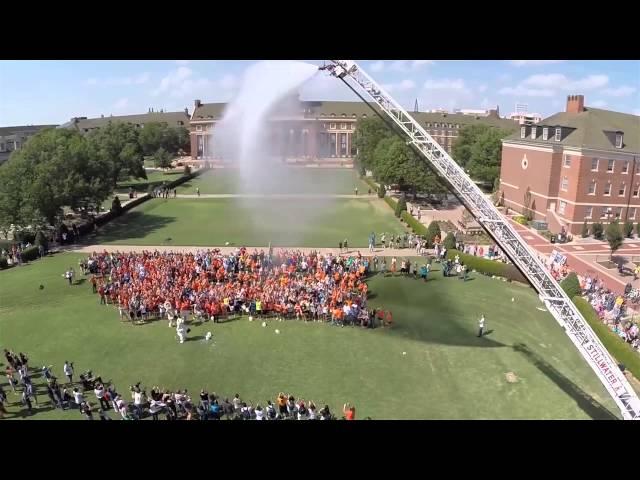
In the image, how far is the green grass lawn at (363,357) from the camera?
52.9 ft

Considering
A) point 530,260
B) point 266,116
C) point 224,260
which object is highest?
point 266,116

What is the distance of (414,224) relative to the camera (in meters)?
40.0

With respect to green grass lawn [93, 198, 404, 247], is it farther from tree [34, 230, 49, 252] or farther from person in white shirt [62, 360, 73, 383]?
person in white shirt [62, 360, 73, 383]

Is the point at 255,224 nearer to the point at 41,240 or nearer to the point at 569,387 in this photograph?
the point at 41,240

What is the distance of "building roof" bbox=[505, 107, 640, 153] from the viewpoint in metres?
40.4

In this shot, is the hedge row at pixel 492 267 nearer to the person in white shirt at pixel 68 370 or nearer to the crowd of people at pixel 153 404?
the crowd of people at pixel 153 404

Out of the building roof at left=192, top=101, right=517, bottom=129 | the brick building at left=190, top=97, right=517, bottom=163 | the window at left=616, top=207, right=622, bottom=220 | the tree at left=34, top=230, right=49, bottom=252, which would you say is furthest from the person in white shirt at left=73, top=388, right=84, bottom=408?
the building roof at left=192, top=101, right=517, bottom=129

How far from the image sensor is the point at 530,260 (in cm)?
1435

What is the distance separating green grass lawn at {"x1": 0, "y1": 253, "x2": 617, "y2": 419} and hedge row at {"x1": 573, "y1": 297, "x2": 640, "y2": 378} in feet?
4.69

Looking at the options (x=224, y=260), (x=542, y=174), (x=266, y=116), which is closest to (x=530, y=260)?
(x=266, y=116)

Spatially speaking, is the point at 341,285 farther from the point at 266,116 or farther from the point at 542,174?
the point at 542,174

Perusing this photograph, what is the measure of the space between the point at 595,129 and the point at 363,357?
33.5 meters

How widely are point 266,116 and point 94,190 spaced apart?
2240 cm
